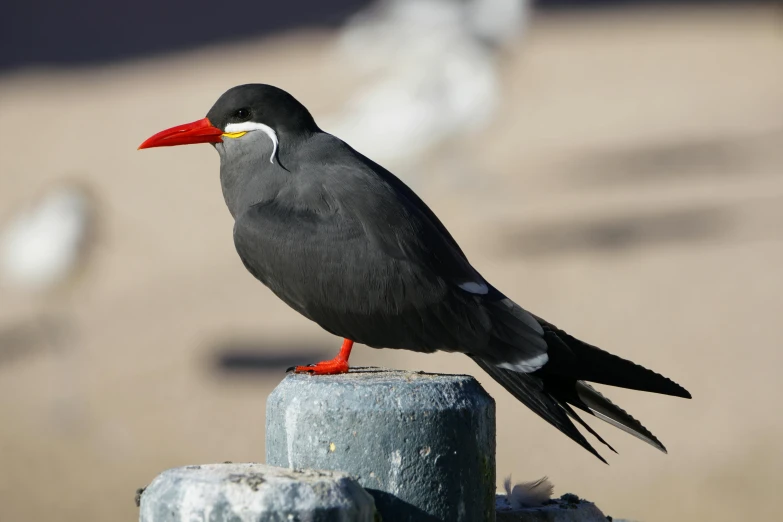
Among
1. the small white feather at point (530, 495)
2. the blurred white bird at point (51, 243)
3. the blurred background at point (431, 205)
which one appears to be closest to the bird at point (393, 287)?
the small white feather at point (530, 495)

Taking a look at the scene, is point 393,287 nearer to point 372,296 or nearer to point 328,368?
point 372,296

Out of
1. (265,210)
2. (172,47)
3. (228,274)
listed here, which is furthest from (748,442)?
(172,47)

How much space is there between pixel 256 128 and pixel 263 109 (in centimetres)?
6

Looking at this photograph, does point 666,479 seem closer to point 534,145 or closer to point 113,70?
point 534,145

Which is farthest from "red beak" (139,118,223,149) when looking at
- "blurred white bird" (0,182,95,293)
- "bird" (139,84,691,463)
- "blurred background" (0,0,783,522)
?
"blurred white bird" (0,182,95,293)

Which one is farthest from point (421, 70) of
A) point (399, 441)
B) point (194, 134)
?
point (399, 441)

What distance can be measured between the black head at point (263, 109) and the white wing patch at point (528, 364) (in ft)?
3.05

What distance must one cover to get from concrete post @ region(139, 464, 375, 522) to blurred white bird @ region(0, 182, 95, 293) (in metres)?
5.52

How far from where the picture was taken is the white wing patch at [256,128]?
3459mm

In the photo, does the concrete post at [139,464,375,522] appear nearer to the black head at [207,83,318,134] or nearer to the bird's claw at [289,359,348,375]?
the bird's claw at [289,359,348,375]

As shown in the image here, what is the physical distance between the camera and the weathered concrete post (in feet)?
9.09

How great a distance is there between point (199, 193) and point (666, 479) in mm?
3771

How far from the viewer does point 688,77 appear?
854 cm

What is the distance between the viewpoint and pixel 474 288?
327 cm
